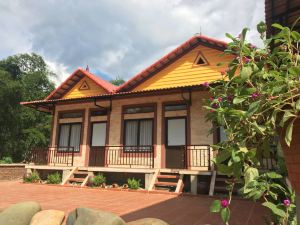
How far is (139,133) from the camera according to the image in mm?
13570

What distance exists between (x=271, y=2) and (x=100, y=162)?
11.2 metres

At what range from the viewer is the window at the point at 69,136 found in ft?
49.8

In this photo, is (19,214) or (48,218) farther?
(19,214)

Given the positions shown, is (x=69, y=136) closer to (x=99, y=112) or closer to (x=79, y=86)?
(x=99, y=112)

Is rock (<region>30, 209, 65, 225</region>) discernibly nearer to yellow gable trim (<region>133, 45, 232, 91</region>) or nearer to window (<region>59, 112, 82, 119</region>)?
yellow gable trim (<region>133, 45, 232, 91</region>)

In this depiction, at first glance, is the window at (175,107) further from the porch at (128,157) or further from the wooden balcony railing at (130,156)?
the wooden balcony railing at (130,156)

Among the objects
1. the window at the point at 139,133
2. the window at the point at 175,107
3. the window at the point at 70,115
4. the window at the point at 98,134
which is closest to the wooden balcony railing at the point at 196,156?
the window at the point at 175,107

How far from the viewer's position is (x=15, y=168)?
1597 cm

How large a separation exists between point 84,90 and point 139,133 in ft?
15.8

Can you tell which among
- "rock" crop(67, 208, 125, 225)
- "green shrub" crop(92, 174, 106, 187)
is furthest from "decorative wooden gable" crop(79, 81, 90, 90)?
"rock" crop(67, 208, 125, 225)

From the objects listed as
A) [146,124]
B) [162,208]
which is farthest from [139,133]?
[162,208]

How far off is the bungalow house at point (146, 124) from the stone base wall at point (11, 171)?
77.0 inches

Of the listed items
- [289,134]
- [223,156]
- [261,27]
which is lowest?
[223,156]

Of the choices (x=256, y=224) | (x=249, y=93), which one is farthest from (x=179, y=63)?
(x=249, y=93)
